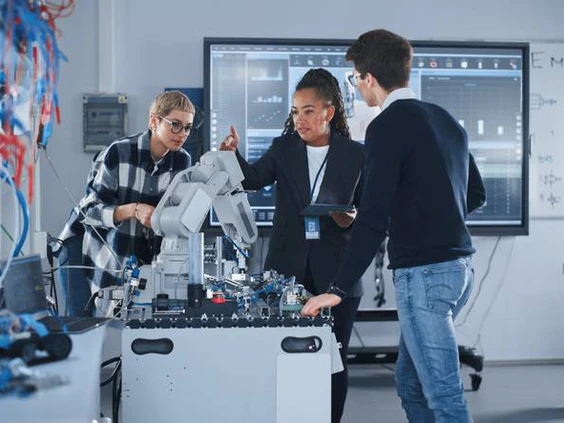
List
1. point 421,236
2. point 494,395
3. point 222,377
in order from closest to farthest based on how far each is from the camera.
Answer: point 222,377, point 421,236, point 494,395

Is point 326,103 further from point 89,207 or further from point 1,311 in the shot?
point 1,311

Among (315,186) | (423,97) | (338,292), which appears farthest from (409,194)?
(423,97)

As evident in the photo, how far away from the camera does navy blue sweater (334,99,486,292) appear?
2.25m

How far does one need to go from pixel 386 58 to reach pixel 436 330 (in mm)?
754

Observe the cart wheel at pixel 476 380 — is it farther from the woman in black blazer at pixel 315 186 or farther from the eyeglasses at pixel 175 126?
the eyeglasses at pixel 175 126

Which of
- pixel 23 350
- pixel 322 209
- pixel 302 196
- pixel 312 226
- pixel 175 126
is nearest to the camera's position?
pixel 23 350

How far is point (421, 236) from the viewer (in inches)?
89.5

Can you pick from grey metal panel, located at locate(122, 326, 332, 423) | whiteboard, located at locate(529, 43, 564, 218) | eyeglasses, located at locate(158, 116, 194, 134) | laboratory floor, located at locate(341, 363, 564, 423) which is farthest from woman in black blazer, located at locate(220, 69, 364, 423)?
whiteboard, located at locate(529, 43, 564, 218)

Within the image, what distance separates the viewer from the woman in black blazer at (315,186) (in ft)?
9.42

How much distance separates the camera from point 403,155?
225cm

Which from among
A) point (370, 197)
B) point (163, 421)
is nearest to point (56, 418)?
point (163, 421)

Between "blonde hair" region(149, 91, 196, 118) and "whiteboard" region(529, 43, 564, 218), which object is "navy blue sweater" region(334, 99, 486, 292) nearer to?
"blonde hair" region(149, 91, 196, 118)

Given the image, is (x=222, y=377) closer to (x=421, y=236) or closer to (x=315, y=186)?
(x=421, y=236)

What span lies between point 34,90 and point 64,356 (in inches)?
20.7
